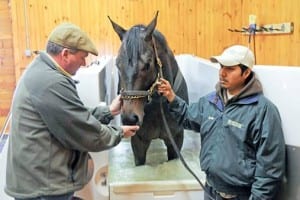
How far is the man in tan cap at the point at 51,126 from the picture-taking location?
52.3 inches

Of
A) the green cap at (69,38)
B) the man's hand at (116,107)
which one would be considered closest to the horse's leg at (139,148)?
the man's hand at (116,107)

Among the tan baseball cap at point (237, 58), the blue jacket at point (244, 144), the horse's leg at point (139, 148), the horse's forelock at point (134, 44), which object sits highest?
the horse's forelock at point (134, 44)

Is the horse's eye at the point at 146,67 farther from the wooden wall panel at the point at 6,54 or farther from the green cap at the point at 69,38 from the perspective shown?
the wooden wall panel at the point at 6,54

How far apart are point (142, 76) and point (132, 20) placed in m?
3.28

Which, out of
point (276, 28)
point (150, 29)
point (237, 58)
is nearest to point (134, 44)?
point (150, 29)

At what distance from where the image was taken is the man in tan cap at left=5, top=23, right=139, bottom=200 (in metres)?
1.33

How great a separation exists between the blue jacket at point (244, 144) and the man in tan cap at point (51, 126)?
46 centimetres

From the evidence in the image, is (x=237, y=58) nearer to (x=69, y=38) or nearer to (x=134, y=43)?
(x=134, y=43)

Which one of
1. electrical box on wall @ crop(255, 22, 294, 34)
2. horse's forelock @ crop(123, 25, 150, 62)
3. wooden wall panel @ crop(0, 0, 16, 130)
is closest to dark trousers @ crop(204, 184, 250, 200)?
horse's forelock @ crop(123, 25, 150, 62)

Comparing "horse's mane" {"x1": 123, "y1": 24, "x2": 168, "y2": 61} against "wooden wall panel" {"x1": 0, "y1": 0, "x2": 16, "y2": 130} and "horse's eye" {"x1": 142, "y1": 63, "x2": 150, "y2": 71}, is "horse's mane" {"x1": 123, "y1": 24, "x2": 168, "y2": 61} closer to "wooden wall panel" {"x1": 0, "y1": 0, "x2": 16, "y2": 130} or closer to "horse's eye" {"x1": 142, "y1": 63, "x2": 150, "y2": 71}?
"horse's eye" {"x1": 142, "y1": 63, "x2": 150, "y2": 71}

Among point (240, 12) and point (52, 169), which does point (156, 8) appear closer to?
point (240, 12)

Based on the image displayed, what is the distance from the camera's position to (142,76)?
168 cm

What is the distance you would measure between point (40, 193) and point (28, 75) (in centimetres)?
45

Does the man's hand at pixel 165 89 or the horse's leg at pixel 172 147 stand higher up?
the man's hand at pixel 165 89
